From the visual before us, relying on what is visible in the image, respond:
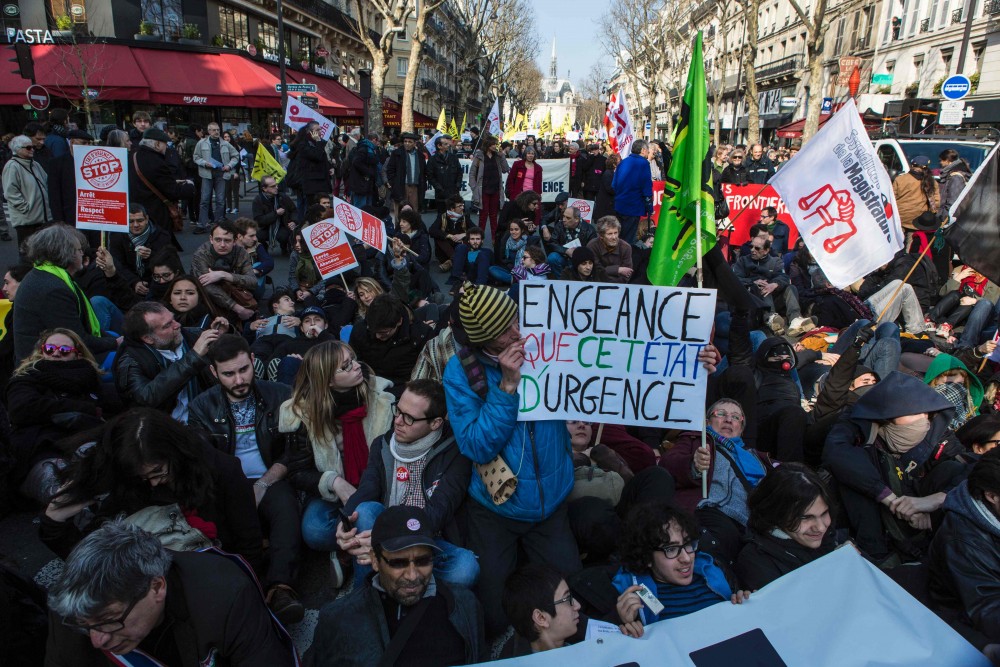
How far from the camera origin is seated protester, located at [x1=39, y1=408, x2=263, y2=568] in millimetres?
2588

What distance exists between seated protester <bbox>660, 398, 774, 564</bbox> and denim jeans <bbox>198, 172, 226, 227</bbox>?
11248 mm

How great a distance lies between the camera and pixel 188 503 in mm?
2693

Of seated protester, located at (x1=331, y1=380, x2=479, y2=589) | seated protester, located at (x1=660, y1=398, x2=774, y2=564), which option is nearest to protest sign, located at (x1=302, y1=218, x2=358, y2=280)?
seated protester, located at (x1=331, y1=380, x2=479, y2=589)

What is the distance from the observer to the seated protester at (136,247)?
6078mm

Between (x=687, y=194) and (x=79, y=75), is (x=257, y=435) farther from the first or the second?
(x=79, y=75)

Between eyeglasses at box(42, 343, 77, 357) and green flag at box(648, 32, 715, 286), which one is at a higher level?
green flag at box(648, 32, 715, 286)

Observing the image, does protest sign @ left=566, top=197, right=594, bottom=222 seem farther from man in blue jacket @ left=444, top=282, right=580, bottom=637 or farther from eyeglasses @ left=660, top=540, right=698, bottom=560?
eyeglasses @ left=660, top=540, right=698, bottom=560

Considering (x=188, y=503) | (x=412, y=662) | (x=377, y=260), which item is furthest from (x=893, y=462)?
(x=377, y=260)

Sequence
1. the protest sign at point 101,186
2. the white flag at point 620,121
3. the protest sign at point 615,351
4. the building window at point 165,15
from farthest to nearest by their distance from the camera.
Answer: the building window at point 165,15, the white flag at point 620,121, the protest sign at point 101,186, the protest sign at point 615,351

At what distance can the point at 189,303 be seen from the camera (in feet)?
16.3

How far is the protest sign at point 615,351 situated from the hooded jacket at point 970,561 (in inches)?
40.8

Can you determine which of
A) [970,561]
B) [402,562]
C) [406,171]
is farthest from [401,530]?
[406,171]

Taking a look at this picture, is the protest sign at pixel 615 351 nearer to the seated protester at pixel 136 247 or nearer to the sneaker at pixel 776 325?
the sneaker at pixel 776 325

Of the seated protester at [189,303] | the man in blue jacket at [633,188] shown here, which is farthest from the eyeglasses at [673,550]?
the man in blue jacket at [633,188]
